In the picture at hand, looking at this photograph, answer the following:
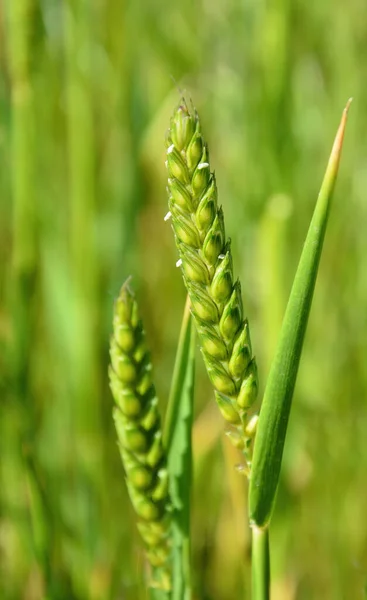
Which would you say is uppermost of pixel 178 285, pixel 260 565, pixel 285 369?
pixel 178 285

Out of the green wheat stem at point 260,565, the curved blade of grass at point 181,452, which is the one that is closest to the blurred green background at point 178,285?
the curved blade of grass at point 181,452

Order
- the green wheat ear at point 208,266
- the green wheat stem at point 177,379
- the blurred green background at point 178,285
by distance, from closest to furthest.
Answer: the green wheat ear at point 208,266 < the green wheat stem at point 177,379 < the blurred green background at point 178,285

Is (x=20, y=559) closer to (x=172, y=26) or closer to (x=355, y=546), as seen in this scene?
(x=355, y=546)

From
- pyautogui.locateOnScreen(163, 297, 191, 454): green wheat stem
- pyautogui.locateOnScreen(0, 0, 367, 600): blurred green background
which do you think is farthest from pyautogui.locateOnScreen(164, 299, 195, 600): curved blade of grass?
pyautogui.locateOnScreen(0, 0, 367, 600): blurred green background

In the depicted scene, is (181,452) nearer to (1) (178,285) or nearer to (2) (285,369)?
(2) (285,369)

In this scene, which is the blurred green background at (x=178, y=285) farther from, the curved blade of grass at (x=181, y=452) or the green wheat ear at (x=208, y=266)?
the green wheat ear at (x=208, y=266)

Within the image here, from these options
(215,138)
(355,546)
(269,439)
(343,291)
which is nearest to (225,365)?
(269,439)

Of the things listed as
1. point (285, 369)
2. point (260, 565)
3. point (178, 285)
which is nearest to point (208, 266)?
point (285, 369)
